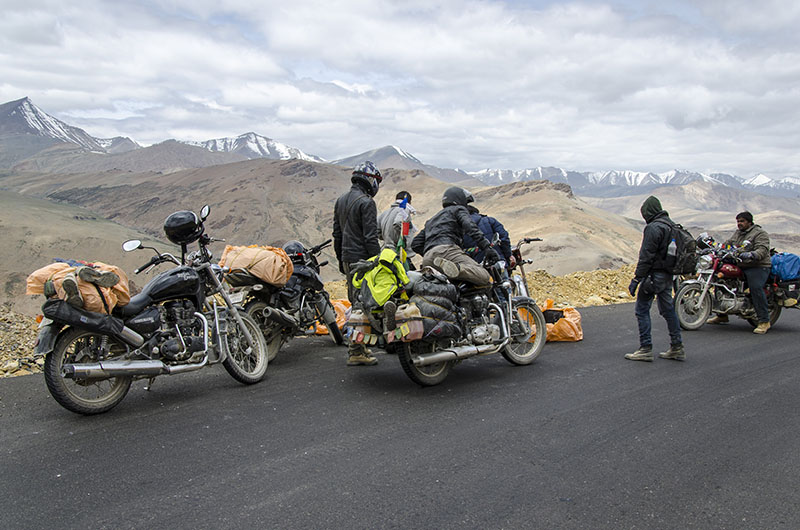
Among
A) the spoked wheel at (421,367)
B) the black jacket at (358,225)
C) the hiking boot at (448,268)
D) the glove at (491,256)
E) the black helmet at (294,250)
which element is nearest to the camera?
the spoked wheel at (421,367)

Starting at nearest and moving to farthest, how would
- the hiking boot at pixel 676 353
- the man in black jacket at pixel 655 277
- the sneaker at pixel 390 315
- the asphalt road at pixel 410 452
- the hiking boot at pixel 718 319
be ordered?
the asphalt road at pixel 410 452
the sneaker at pixel 390 315
the man in black jacket at pixel 655 277
the hiking boot at pixel 676 353
the hiking boot at pixel 718 319

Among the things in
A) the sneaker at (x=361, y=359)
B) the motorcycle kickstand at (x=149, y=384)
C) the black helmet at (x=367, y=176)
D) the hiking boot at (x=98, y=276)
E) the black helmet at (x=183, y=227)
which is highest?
the black helmet at (x=367, y=176)

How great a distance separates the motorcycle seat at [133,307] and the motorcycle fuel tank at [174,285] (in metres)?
0.06

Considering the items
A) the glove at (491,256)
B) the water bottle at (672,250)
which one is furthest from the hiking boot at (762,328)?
the glove at (491,256)

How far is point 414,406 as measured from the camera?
4758mm

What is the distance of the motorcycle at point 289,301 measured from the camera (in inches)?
240

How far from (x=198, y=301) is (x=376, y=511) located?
281cm

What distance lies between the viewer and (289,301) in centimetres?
641

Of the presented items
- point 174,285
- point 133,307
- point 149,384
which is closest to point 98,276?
point 133,307

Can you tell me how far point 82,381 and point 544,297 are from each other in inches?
349

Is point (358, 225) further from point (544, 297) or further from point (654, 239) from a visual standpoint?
point (544, 297)

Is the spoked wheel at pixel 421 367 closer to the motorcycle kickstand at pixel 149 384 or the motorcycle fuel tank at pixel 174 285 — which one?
the motorcycle fuel tank at pixel 174 285

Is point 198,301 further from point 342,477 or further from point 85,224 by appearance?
point 85,224

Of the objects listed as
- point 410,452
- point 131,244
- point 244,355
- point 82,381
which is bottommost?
point 410,452
